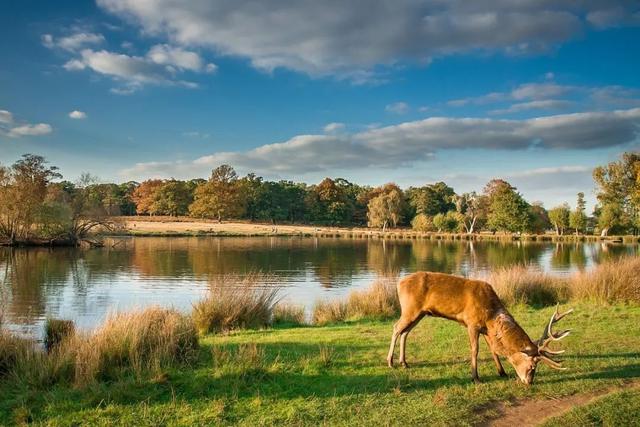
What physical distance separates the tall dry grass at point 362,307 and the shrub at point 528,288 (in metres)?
3.51

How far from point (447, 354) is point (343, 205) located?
337 ft

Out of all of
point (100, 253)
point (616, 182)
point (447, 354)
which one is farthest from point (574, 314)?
point (616, 182)

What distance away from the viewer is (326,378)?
23.5 ft

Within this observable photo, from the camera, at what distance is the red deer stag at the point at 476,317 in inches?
270

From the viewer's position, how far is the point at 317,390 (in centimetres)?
665

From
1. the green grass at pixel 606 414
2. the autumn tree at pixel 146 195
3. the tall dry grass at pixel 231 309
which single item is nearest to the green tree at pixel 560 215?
the autumn tree at pixel 146 195

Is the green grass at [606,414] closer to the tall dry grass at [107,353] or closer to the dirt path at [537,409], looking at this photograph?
the dirt path at [537,409]

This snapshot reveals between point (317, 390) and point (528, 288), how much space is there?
12.1 m

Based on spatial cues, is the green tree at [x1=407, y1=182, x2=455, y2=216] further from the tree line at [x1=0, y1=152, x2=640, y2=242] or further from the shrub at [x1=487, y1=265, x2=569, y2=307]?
the shrub at [x1=487, y1=265, x2=569, y2=307]

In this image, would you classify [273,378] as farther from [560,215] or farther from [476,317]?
[560,215]

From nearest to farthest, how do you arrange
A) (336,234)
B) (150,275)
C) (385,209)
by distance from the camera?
1. (150,275)
2. (336,234)
3. (385,209)

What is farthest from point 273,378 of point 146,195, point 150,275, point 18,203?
point 146,195

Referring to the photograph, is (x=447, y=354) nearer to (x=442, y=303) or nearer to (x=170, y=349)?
(x=442, y=303)

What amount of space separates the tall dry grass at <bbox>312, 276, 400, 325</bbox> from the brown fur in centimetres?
699
